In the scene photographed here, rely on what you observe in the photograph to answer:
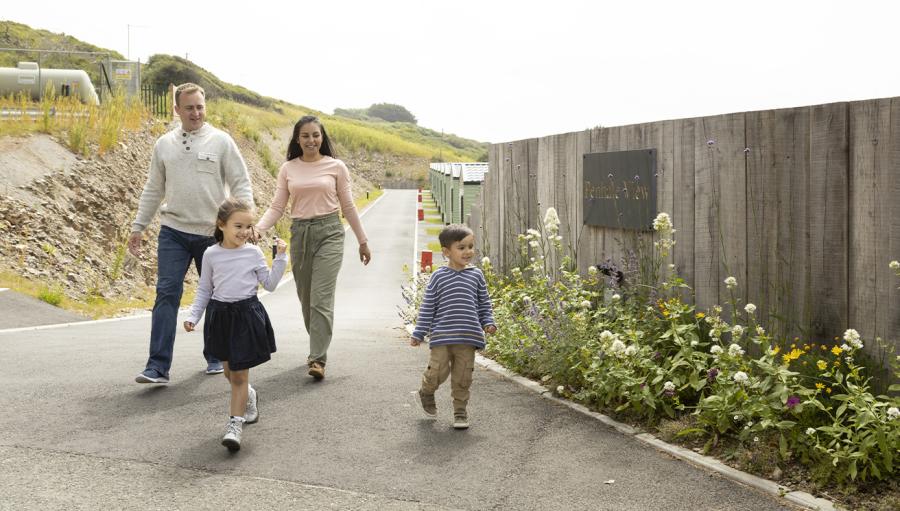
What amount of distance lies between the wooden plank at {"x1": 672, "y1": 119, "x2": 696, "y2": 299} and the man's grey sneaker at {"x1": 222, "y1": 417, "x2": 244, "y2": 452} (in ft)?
11.9

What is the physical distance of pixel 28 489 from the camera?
470 cm

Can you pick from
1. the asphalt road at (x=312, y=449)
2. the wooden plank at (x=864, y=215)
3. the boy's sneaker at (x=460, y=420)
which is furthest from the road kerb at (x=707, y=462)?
the wooden plank at (x=864, y=215)

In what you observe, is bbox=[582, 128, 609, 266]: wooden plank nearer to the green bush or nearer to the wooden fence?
the green bush

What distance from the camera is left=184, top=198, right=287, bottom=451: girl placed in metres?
5.39

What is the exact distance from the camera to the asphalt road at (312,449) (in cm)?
465

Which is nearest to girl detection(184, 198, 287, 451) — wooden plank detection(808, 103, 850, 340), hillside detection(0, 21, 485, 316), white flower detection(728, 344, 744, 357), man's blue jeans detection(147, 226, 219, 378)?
man's blue jeans detection(147, 226, 219, 378)

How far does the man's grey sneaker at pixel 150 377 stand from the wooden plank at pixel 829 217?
14.8ft

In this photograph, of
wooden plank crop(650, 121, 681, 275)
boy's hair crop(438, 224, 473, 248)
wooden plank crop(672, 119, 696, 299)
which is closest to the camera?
boy's hair crop(438, 224, 473, 248)

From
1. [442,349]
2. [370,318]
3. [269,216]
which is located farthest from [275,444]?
[370,318]

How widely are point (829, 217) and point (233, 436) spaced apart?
12.4ft

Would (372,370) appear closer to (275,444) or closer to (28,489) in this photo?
(275,444)

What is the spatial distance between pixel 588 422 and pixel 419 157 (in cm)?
10141

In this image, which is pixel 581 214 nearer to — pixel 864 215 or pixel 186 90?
pixel 864 215

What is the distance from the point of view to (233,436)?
5293 mm
